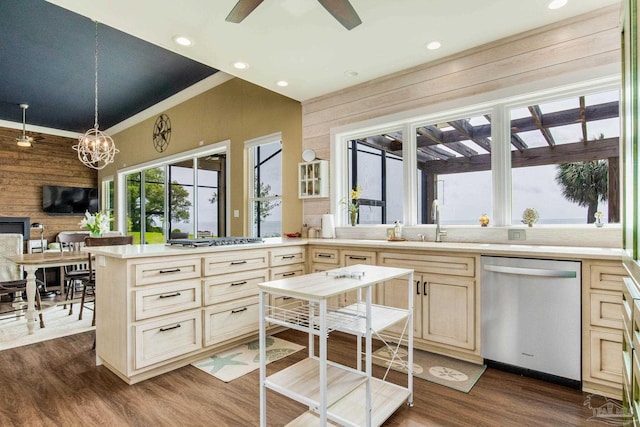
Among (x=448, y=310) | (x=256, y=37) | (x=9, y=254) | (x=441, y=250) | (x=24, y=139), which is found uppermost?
(x=256, y=37)

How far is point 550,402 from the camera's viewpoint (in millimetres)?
2113

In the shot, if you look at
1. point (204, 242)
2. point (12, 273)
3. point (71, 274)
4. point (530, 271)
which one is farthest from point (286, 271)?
point (12, 273)

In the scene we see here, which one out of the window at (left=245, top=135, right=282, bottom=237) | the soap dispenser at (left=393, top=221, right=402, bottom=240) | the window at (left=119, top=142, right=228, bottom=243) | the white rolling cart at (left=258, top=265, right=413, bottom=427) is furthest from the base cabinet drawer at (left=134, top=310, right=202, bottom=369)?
the window at (left=119, top=142, right=228, bottom=243)

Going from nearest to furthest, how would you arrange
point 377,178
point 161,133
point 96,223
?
point 377,178, point 96,223, point 161,133

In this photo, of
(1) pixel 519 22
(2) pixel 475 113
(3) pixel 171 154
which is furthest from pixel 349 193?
(3) pixel 171 154

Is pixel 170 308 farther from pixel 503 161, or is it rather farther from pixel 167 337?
pixel 503 161

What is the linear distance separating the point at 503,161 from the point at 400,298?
1.58 metres

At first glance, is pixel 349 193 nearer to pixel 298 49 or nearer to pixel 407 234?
pixel 407 234

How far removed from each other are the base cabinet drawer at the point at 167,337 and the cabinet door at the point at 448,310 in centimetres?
192

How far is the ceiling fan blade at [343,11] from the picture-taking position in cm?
220

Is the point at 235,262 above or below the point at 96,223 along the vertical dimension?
below

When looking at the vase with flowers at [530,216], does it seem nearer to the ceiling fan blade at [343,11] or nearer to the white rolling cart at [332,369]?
the white rolling cart at [332,369]

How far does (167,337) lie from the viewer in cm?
254

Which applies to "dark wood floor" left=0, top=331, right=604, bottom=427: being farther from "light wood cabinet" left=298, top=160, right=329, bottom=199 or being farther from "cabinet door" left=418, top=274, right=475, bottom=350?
"light wood cabinet" left=298, top=160, right=329, bottom=199
